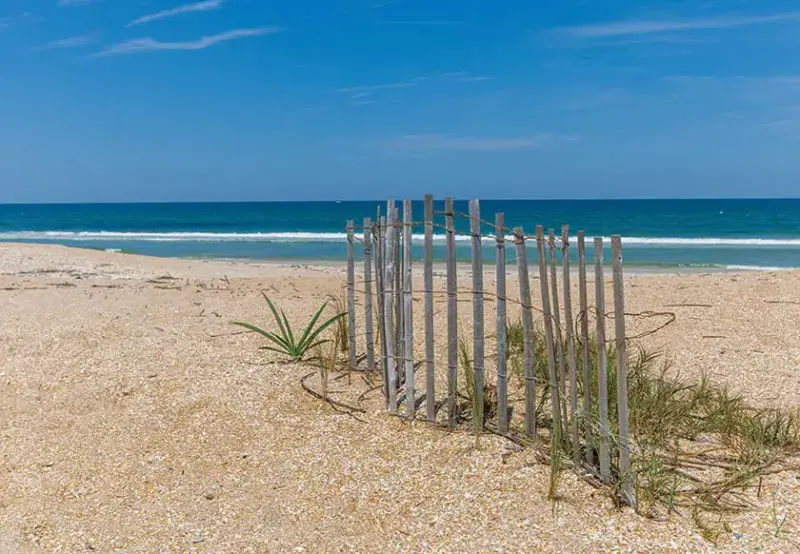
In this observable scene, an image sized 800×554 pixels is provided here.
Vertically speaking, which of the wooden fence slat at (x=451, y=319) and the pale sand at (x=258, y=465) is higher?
the wooden fence slat at (x=451, y=319)

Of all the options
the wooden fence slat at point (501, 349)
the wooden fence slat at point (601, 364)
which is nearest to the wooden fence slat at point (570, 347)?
the wooden fence slat at point (601, 364)

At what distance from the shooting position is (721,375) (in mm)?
5703

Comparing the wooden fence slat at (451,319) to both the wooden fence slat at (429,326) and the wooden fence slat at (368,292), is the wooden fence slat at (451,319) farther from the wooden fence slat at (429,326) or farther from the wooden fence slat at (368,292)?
the wooden fence slat at (368,292)

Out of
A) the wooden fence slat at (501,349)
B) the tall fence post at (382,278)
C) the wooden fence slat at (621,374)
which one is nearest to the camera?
the wooden fence slat at (621,374)

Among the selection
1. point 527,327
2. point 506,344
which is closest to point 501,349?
point 506,344

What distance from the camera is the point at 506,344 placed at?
4355mm

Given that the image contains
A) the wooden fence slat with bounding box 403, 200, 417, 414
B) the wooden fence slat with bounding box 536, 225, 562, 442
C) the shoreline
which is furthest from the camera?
the shoreline

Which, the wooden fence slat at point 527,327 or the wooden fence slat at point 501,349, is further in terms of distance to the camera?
the wooden fence slat at point 501,349

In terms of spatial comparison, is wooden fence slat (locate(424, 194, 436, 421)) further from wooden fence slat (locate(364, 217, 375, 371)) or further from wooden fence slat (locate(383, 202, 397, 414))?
wooden fence slat (locate(364, 217, 375, 371))

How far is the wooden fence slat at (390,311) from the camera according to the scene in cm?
472

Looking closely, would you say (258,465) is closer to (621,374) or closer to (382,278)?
(382,278)

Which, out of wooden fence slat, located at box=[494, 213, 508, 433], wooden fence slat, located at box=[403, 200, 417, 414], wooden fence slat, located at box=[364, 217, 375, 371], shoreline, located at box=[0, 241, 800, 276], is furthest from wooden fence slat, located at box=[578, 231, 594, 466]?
shoreline, located at box=[0, 241, 800, 276]

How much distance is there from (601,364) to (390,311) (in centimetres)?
174

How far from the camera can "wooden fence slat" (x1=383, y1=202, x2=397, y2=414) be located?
472cm
